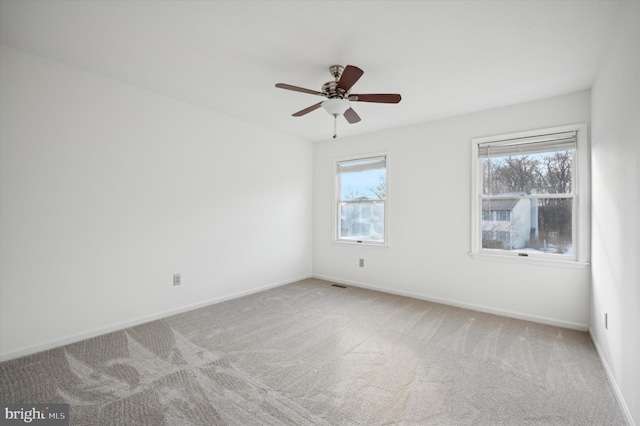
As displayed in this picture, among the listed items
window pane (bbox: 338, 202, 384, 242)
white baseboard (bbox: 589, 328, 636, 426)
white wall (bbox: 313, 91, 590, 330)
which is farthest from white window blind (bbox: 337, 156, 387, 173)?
white baseboard (bbox: 589, 328, 636, 426)

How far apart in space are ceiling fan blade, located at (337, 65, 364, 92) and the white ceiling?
25cm

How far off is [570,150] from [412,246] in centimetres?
211

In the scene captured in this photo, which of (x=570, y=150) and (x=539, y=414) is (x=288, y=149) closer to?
(x=570, y=150)

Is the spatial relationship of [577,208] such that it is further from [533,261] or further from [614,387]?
[614,387]

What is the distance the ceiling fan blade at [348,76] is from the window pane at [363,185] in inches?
93.3

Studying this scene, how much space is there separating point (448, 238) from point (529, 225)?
91 centimetres

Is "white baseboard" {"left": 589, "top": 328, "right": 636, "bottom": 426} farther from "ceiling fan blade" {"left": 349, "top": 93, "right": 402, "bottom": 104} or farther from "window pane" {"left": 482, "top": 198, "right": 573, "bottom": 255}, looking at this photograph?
"ceiling fan blade" {"left": 349, "top": 93, "right": 402, "bottom": 104}

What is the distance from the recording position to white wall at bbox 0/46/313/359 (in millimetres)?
2463

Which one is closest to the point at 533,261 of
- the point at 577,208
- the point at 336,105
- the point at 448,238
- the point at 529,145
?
the point at 577,208

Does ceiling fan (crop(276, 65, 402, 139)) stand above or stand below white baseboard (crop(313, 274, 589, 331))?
above

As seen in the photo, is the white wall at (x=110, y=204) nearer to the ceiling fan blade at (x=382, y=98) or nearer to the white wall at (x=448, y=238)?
the white wall at (x=448, y=238)

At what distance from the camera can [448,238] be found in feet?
13.0

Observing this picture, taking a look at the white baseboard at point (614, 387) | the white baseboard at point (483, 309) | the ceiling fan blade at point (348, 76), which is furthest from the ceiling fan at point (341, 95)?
the white baseboard at point (483, 309)

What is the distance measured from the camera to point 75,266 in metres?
2.75
